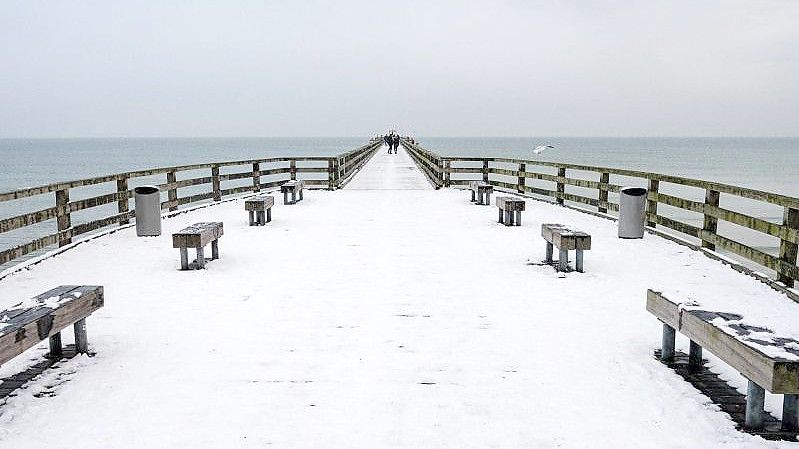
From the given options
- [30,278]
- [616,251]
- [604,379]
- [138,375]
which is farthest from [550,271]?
[30,278]

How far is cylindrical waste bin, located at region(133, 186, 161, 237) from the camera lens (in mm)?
10641

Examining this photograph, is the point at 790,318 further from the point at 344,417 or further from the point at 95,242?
the point at 95,242

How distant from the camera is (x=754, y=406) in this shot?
3713 millimetres

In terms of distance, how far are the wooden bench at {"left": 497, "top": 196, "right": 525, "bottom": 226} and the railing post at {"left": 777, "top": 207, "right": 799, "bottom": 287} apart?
4.95m

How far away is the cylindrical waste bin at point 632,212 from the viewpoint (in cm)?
1032

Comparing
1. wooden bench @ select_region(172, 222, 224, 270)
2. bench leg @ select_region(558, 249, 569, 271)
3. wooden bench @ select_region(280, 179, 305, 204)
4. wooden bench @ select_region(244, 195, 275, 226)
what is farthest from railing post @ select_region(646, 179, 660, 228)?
wooden bench @ select_region(280, 179, 305, 204)

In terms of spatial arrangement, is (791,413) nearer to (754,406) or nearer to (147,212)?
(754,406)

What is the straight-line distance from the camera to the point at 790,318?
6078mm

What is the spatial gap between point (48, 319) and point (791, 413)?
16.4ft

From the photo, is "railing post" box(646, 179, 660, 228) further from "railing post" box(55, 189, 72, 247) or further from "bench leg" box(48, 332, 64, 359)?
"railing post" box(55, 189, 72, 247)

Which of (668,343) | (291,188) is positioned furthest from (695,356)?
(291,188)

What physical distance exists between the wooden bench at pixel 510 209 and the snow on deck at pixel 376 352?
211 cm

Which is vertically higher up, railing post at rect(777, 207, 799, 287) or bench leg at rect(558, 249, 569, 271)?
railing post at rect(777, 207, 799, 287)

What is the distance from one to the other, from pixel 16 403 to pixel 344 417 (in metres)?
2.24
